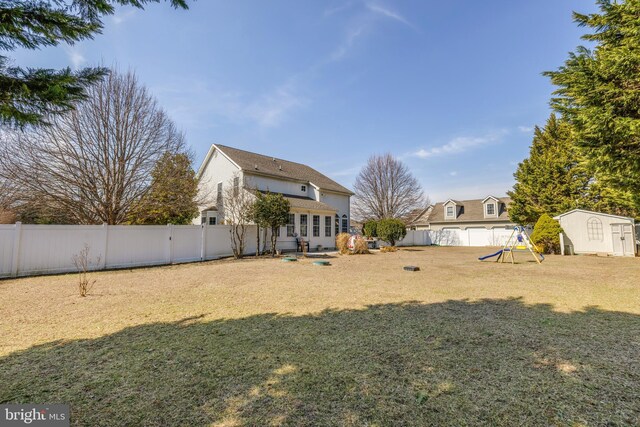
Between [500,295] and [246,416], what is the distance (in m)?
6.73

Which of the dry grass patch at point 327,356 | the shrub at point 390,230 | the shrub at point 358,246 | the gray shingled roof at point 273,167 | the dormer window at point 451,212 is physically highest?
the gray shingled roof at point 273,167

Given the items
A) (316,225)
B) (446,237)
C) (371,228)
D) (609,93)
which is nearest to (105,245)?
(316,225)

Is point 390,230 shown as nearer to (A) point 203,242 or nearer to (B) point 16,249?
(A) point 203,242

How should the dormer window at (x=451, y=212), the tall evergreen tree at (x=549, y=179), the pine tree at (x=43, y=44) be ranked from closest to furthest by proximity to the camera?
the pine tree at (x=43, y=44) → the tall evergreen tree at (x=549, y=179) → the dormer window at (x=451, y=212)

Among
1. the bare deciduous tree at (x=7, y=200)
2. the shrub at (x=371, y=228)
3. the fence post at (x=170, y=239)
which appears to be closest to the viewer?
the bare deciduous tree at (x=7, y=200)

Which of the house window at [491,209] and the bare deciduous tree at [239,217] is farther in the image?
the house window at [491,209]

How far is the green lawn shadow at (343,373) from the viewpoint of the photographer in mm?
2258

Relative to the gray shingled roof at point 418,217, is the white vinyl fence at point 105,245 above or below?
below

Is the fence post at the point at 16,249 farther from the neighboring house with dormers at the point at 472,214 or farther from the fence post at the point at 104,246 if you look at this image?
→ the neighboring house with dormers at the point at 472,214

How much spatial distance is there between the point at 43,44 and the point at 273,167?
1959 cm

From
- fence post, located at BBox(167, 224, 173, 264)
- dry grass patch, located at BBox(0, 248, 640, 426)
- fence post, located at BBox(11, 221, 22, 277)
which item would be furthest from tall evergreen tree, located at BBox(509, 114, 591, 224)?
fence post, located at BBox(11, 221, 22, 277)

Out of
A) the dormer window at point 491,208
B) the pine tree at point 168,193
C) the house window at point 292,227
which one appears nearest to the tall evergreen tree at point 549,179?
the dormer window at point 491,208

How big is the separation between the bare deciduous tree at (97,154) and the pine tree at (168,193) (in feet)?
1.30

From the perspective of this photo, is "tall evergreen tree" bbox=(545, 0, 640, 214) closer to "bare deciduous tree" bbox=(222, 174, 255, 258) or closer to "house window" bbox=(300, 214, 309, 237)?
"bare deciduous tree" bbox=(222, 174, 255, 258)
